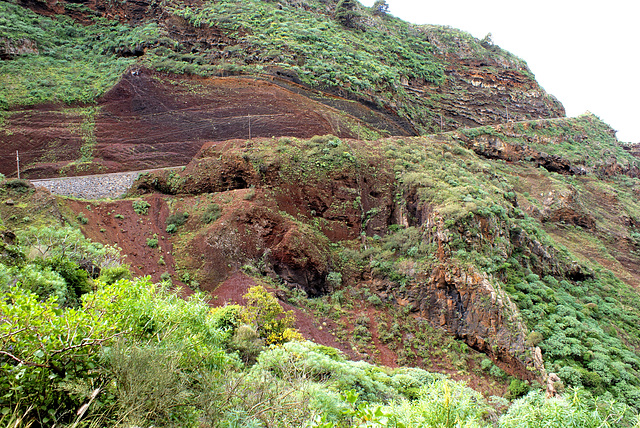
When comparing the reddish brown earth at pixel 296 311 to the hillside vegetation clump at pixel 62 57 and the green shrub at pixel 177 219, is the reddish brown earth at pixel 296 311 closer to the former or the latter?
the green shrub at pixel 177 219

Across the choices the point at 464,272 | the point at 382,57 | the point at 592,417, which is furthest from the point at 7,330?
the point at 382,57

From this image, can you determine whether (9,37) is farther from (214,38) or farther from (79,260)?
(79,260)

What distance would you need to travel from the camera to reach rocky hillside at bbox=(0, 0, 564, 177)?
32219 millimetres

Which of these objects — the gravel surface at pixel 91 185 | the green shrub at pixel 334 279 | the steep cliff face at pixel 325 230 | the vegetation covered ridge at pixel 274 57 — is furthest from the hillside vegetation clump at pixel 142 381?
the vegetation covered ridge at pixel 274 57

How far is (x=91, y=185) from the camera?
27.7m

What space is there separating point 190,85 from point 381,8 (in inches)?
1493

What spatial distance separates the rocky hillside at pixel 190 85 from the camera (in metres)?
32.2

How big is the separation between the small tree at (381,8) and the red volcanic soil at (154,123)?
33942 mm

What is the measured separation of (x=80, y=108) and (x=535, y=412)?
120ft

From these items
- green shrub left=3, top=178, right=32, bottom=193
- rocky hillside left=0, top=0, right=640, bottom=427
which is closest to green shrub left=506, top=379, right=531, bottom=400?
rocky hillside left=0, top=0, right=640, bottom=427

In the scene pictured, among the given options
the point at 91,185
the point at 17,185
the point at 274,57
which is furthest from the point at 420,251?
Answer: the point at 274,57

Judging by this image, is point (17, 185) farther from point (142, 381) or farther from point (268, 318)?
point (142, 381)

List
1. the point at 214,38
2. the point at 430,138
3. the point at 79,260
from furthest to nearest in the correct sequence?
the point at 214,38
the point at 430,138
the point at 79,260

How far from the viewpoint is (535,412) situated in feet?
A: 24.8
